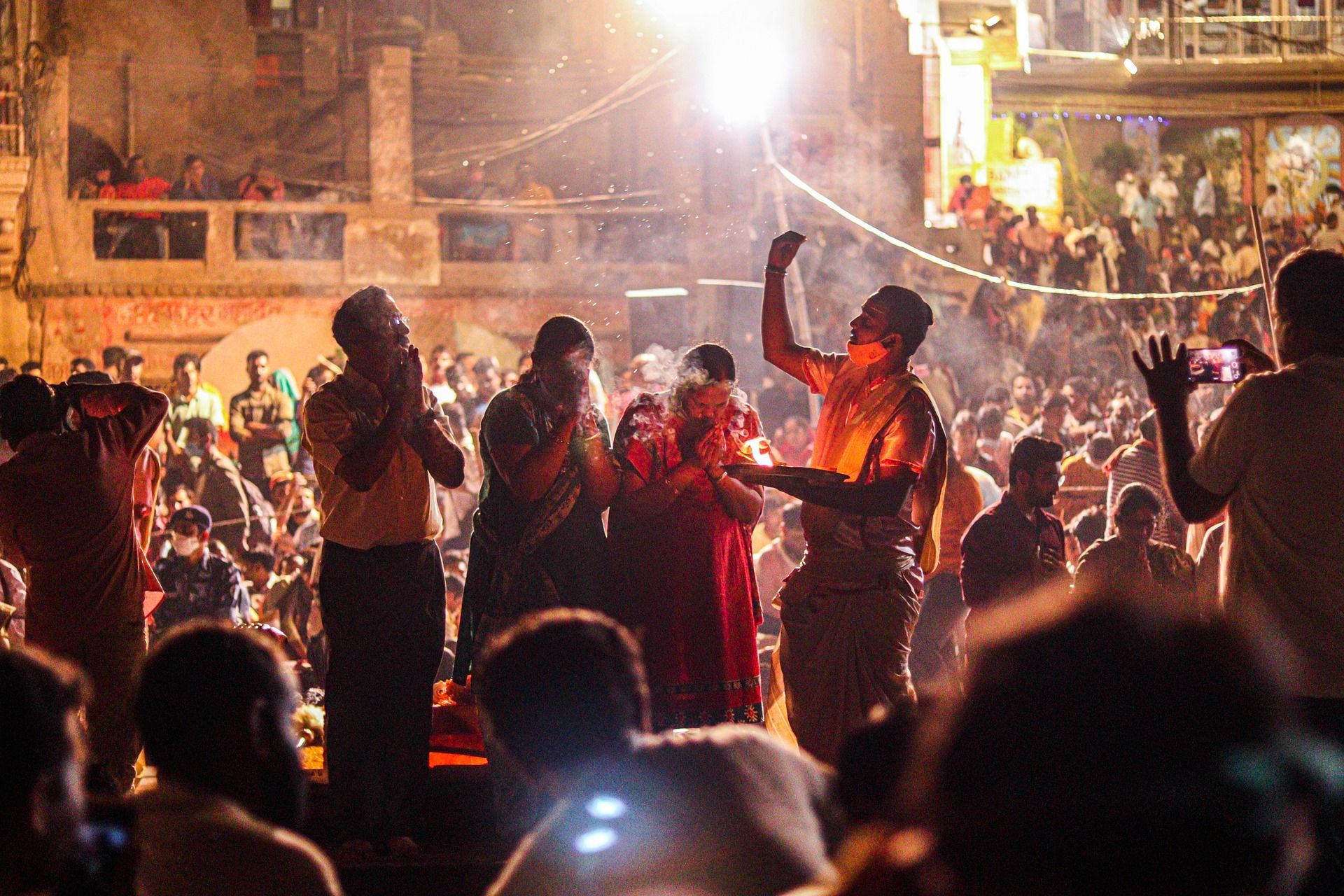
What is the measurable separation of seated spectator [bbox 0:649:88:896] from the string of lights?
725 inches

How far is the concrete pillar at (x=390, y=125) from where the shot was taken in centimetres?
1978

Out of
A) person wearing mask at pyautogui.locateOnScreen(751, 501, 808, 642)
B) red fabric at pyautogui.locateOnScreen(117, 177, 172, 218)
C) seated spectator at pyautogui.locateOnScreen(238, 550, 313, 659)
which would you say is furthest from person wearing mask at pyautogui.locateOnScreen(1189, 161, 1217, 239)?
seated spectator at pyautogui.locateOnScreen(238, 550, 313, 659)

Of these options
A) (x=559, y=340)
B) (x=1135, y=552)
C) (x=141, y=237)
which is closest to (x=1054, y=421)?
(x=1135, y=552)

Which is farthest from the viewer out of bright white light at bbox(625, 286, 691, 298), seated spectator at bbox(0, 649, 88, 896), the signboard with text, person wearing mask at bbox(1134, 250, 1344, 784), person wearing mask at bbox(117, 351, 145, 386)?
the signboard with text

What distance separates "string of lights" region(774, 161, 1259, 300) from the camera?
20.0 metres

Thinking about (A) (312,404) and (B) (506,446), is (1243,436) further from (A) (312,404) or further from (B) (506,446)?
(A) (312,404)

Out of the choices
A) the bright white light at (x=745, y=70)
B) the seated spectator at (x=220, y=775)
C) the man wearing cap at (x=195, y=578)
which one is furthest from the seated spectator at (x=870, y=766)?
the bright white light at (x=745, y=70)

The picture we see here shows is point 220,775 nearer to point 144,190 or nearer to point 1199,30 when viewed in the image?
point 144,190

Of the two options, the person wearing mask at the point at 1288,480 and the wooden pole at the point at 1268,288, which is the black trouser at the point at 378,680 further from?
the wooden pole at the point at 1268,288

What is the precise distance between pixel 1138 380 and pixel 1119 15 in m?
13.1

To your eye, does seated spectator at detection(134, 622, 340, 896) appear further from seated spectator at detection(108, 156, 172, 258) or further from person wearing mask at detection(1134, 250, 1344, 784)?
seated spectator at detection(108, 156, 172, 258)

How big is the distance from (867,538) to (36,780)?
352cm

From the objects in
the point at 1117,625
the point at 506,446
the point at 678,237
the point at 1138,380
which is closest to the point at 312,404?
the point at 506,446

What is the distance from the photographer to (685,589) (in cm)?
507
